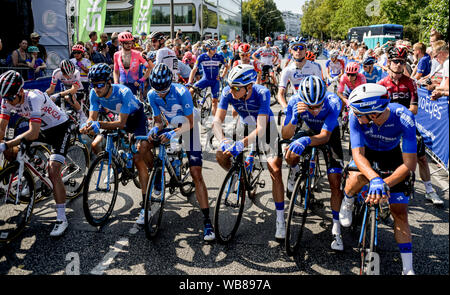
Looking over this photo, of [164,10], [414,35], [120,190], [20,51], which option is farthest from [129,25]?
[120,190]

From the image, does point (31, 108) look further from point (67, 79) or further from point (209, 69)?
point (209, 69)

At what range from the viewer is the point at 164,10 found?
5816cm

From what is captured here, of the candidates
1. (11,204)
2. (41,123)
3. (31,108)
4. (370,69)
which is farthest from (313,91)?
(370,69)

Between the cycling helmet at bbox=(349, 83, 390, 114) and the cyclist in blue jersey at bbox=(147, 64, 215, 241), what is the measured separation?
81.6 inches

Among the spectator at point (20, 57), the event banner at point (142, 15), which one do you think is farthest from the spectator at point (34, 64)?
the event banner at point (142, 15)

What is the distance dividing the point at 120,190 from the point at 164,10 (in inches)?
2295

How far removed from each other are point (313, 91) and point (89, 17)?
11.9m

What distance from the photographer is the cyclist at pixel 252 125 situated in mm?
4176

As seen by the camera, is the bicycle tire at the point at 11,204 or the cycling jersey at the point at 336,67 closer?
the bicycle tire at the point at 11,204

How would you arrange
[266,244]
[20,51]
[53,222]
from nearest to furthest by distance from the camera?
[266,244] < [53,222] < [20,51]

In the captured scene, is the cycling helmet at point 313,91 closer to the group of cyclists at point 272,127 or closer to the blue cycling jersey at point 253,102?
the group of cyclists at point 272,127

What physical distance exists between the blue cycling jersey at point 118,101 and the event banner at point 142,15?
40.4ft

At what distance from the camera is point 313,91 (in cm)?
391
